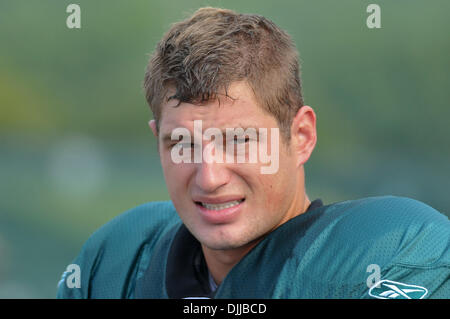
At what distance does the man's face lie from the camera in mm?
1016

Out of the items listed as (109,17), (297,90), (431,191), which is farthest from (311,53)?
(297,90)

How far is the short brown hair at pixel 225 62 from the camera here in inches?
40.4

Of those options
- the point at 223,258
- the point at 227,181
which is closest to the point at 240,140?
the point at 227,181

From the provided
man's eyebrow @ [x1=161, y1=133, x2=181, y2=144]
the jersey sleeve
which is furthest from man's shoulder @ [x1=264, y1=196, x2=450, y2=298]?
man's eyebrow @ [x1=161, y1=133, x2=181, y2=144]

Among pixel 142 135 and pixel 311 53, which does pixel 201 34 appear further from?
pixel 142 135

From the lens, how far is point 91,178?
467 cm

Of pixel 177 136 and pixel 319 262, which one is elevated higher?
pixel 177 136

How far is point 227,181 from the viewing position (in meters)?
1.03

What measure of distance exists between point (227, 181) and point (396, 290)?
0.32 m

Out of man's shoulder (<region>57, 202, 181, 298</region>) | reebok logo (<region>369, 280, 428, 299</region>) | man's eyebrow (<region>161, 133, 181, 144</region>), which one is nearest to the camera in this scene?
reebok logo (<region>369, 280, 428, 299</region>)

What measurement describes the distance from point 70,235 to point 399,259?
12.7 ft

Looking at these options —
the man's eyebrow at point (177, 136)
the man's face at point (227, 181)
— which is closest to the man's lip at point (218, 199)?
the man's face at point (227, 181)

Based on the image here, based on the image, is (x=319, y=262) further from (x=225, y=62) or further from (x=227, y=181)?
(x=225, y=62)

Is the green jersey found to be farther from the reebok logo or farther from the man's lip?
the man's lip
